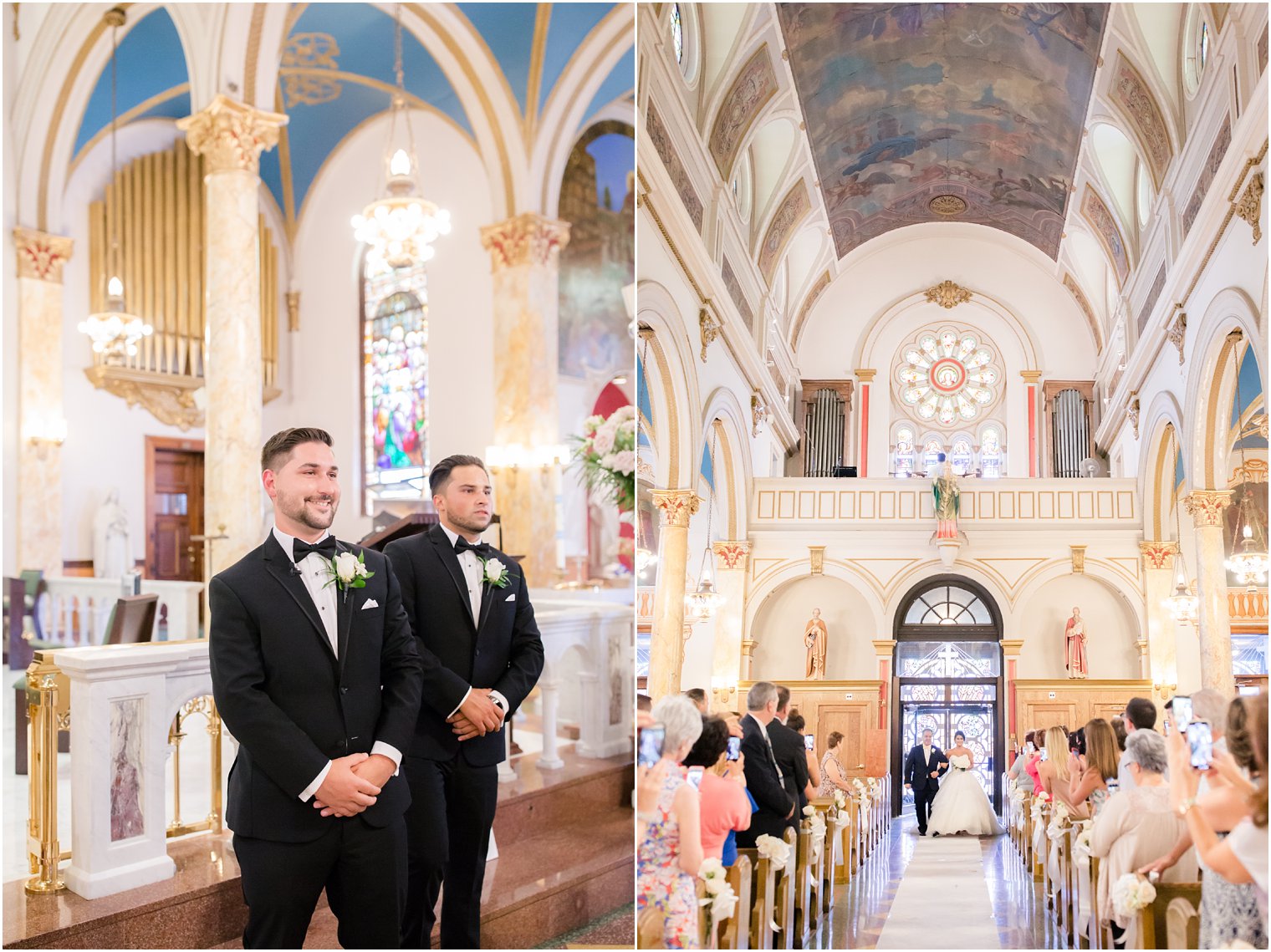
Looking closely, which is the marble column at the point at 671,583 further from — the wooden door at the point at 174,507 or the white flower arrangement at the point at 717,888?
the wooden door at the point at 174,507

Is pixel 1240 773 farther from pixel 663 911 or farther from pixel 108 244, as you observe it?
pixel 108 244

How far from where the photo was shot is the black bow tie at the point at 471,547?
347cm

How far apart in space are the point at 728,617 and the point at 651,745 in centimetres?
44

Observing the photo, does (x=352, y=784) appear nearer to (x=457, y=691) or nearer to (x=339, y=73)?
(x=457, y=691)

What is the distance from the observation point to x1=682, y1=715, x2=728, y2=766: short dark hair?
303 cm

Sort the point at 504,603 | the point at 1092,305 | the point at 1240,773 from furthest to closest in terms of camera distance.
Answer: the point at 504,603
the point at 1092,305
the point at 1240,773

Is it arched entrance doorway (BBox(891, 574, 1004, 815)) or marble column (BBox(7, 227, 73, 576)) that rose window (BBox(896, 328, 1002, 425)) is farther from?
marble column (BBox(7, 227, 73, 576))

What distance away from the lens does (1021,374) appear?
3.14m

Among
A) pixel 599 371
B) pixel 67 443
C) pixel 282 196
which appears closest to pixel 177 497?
pixel 67 443

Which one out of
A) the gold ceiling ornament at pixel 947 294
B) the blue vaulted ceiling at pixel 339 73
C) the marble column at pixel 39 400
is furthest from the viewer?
the marble column at pixel 39 400

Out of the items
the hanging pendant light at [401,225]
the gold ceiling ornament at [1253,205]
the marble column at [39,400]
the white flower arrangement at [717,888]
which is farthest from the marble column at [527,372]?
the gold ceiling ornament at [1253,205]

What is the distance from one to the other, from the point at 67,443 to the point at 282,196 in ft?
13.8

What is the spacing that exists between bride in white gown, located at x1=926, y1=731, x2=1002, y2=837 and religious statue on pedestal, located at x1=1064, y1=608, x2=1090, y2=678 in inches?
15.1

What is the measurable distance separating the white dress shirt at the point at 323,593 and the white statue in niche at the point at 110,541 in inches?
444
